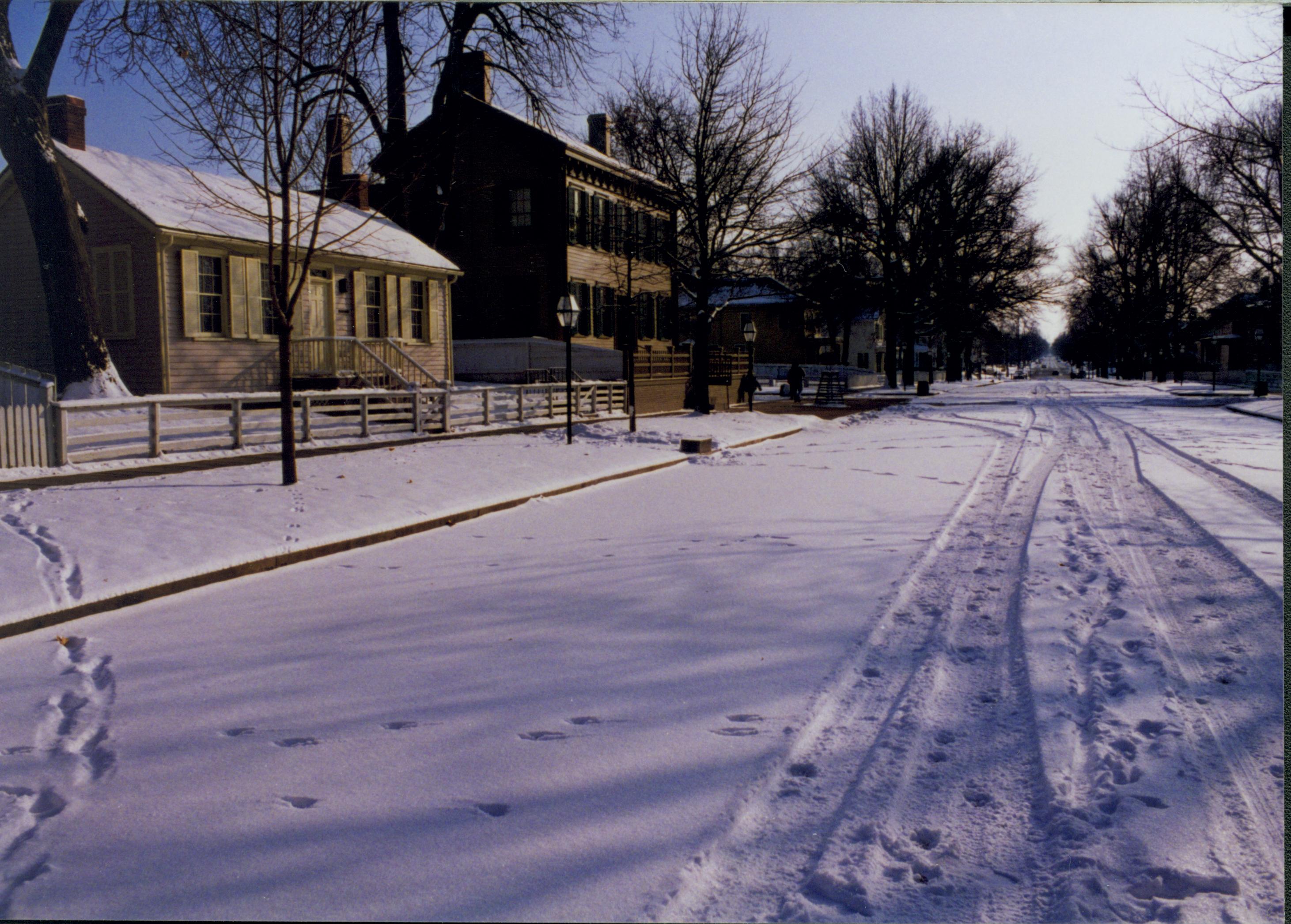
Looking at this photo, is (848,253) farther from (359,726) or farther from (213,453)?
(359,726)

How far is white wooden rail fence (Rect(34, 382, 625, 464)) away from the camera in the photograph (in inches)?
487

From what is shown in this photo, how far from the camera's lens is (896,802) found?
346 centimetres

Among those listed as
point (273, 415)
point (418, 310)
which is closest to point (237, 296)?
point (273, 415)

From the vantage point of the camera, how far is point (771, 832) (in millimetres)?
3246

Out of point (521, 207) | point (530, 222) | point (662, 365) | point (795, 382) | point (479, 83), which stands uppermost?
point (479, 83)

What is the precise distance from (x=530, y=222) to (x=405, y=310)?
7.89 m

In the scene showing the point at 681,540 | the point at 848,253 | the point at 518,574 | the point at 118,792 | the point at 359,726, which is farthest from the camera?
the point at 848,253

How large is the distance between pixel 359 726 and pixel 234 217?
58.7 feet

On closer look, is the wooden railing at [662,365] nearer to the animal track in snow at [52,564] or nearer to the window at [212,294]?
the window at [212,294]

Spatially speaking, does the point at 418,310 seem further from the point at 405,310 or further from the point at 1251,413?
the point at 1251,413

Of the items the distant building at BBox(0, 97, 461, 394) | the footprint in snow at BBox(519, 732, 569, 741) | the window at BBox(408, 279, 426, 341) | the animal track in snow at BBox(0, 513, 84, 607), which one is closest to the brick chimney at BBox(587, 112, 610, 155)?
the window at BBox(408, 279, 426, 341)

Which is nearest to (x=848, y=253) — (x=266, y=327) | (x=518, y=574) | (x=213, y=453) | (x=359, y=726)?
(x=266, y=327)

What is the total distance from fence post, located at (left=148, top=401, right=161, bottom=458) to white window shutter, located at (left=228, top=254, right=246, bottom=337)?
274 inches

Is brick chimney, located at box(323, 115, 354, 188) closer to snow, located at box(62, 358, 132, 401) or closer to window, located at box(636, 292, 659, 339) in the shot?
snow, located at box(62, 358, 132, 401)
